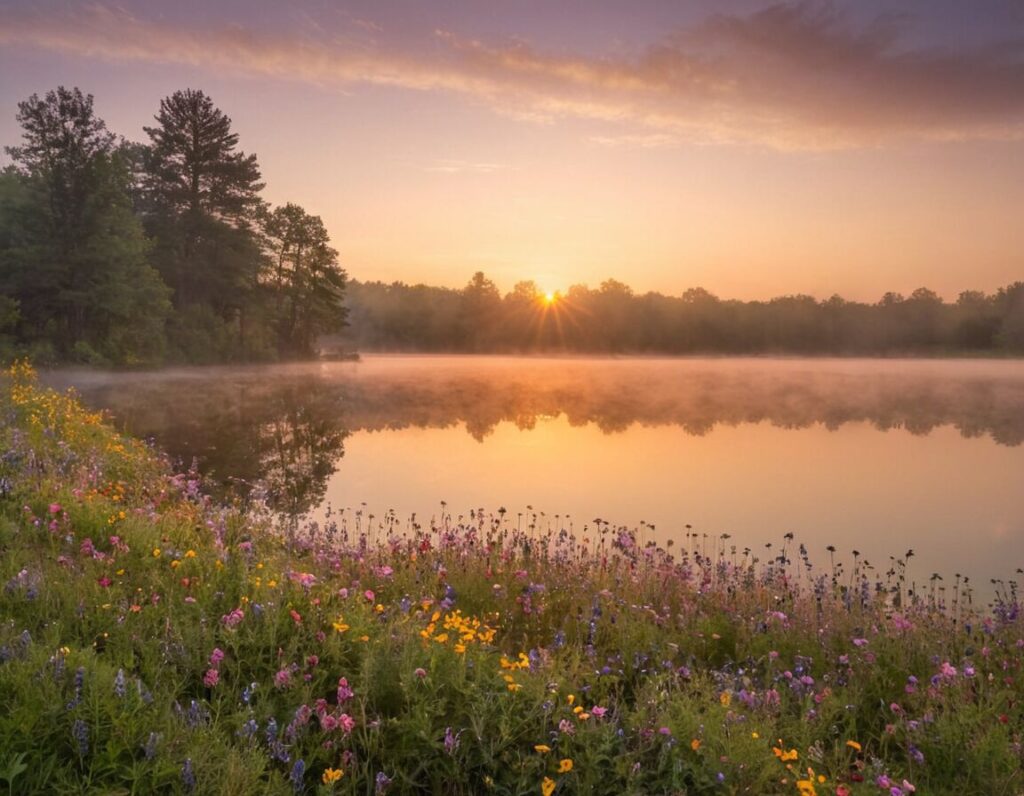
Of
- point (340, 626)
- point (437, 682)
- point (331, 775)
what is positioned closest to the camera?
point (331, 775)

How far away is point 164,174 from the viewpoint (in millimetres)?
54688

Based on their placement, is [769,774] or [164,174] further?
[164,174]

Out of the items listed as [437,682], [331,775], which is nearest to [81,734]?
[331,775]

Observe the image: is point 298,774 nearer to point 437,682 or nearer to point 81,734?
point 81,734

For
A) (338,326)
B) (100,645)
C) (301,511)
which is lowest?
(301,511)

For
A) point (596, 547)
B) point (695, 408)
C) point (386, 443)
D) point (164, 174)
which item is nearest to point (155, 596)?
point (596, 547)

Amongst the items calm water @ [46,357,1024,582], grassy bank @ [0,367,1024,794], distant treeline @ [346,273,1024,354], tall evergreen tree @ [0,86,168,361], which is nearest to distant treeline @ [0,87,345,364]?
tall evergreen tree @ [0,86,168,361]

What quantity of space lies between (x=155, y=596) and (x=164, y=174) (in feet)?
191

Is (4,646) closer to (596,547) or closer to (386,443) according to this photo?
(596,547)

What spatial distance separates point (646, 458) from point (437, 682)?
15.6 meters

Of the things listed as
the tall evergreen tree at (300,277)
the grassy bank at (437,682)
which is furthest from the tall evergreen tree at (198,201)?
the grassy bank at (437,682)

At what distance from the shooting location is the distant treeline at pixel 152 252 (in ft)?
141

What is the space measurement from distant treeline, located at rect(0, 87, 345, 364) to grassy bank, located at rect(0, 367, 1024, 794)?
41.4 meters

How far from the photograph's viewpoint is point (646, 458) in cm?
1980
